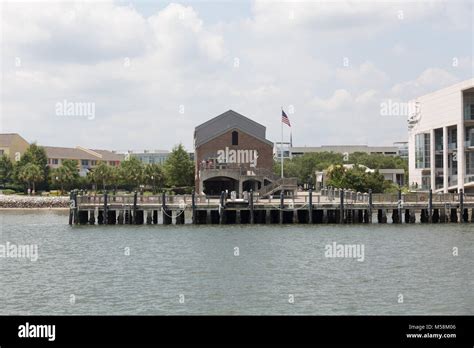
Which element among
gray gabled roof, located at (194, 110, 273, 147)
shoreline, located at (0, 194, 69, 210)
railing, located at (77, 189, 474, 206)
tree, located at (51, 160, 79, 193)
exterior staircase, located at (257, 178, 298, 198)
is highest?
gray gabled roof, located at (194, 110, 273, 147)

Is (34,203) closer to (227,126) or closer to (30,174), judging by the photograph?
(30,174)

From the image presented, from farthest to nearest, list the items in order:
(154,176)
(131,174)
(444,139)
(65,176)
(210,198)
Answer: (131,174) < (154,176) < (65,176) < (444,139) < (210,198)

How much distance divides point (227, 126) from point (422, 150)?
2408cm

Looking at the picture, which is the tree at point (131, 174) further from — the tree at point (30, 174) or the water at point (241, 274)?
the water at point (241, 274)

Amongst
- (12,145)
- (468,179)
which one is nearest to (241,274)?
(468,179)

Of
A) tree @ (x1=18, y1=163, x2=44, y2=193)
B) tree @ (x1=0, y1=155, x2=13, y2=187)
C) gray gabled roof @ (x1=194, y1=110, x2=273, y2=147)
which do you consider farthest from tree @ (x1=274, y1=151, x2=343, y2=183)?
Answer: gray gabled roof @ (x1=194, y1=110, x2=273, y2=147)

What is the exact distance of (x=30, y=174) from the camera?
130500 mm

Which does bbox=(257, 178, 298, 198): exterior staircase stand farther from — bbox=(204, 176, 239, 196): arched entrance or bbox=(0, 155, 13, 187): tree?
bbox=(0, 155, 13, 187): tree

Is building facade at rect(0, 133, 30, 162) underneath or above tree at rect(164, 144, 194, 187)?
above

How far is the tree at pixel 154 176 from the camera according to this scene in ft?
440

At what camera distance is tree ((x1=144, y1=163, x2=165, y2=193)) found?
5281 inches

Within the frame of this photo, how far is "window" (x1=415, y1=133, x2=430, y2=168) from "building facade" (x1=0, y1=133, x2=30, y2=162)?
78.9m

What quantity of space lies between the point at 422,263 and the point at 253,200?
28.5 m

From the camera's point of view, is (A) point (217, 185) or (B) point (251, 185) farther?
(A) point (217, 185)
